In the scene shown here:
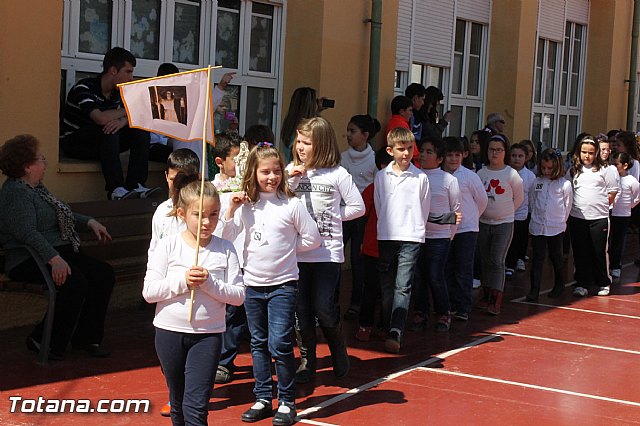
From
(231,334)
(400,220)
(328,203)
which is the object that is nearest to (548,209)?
(400,220)

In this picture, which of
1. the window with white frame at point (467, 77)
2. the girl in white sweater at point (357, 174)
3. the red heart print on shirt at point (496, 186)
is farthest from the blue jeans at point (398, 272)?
the window with white frame at point (467, 77)

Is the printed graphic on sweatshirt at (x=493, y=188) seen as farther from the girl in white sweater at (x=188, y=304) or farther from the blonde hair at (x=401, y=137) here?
the girl in white sweater at (x=188, y=304)

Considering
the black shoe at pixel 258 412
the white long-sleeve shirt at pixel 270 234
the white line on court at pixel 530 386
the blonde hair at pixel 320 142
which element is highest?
the blonde hair at pixel 320 142

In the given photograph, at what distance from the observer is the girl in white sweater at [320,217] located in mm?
6980

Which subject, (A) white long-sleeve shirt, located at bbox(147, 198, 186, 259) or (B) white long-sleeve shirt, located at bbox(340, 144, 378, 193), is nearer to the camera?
(A) white long-sleeve shirt, located at bbox(147, 198, 186, 259)

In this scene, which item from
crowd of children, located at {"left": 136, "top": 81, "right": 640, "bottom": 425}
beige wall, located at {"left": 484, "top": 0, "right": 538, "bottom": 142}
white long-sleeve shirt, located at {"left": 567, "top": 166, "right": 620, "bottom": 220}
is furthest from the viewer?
beige wall, located at {"left": 484, "top": 0, "right": 538, "bottom": 142}

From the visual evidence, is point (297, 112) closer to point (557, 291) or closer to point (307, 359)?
point (307, 359)

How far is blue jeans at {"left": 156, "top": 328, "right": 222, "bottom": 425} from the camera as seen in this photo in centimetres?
511

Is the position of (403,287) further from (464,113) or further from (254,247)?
(464,113)

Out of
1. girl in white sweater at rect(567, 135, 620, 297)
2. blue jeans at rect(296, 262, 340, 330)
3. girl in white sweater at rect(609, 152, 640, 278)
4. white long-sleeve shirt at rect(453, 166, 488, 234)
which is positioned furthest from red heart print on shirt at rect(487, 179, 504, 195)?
blue jeans at rect(296, 262, 340, 330)

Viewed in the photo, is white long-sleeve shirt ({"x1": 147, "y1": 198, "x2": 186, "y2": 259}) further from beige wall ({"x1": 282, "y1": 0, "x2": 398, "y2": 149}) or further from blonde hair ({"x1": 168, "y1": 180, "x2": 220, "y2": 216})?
beige wall ({"x1": 282, "y1": 0, "x2": 398, "y2": 149})

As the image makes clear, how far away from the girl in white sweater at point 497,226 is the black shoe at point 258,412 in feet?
14.8

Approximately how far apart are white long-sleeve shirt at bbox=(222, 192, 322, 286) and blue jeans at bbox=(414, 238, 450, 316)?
2.73 metres

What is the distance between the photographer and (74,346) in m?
7.74
